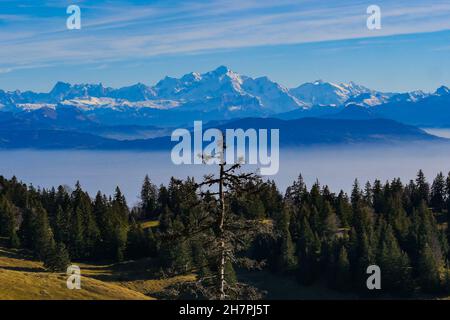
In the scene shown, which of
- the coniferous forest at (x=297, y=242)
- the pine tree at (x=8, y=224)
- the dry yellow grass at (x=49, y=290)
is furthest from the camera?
the pine tree at (x=8, y=224)

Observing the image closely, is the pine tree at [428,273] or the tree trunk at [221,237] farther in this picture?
the pine tree at [428,273]

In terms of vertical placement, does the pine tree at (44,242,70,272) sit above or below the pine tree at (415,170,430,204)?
below

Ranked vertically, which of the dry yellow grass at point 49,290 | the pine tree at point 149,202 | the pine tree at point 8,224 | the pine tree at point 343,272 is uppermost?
the pine tree at point 149,202

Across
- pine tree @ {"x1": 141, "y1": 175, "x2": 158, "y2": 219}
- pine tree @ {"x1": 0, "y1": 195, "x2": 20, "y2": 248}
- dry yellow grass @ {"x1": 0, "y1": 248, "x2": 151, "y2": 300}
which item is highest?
pine tree @ {"x1": 141, "y1": 175, "x2": 158, "y2": 219}

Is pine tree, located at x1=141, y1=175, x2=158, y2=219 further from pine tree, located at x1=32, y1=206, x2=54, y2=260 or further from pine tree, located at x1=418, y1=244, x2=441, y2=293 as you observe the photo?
pine tree, located at x1=418, y1=244, x2=441, y2=293

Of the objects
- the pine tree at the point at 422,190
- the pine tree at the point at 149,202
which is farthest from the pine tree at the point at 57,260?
the pine tree at the point at 422,190

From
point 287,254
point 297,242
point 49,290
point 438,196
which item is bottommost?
point 287,254

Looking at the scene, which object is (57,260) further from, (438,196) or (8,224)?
(438,196)

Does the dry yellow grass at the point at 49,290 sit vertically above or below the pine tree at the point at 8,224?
below

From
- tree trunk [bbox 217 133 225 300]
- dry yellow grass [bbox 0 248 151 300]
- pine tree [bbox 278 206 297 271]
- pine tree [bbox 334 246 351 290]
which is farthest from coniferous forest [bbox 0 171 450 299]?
tree trunk [bbox 217 133 225 300]

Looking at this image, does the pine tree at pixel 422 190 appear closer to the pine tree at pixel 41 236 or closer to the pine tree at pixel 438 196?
the pine tree at pixel 438 196

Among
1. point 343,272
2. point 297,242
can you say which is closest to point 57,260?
point 297,242
